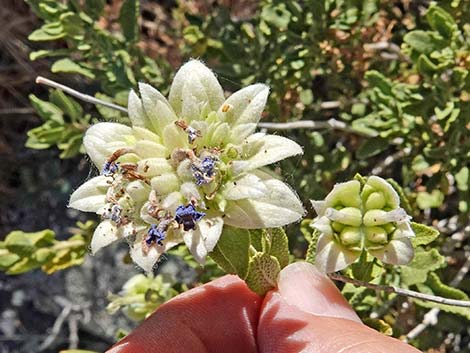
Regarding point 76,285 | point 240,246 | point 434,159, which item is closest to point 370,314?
point 434,159

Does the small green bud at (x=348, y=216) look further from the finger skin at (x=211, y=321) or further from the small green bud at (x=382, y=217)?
the finger skin at (x=211, y=321)

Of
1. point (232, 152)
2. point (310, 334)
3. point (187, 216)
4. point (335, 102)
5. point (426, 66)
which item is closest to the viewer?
point (187, 216)

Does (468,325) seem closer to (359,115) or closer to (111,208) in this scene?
(359,115)

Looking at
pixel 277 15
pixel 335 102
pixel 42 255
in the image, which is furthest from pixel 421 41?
pixel 42 255

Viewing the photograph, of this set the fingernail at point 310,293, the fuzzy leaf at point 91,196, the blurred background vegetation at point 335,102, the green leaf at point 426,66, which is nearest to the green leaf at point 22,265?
the blurred background vegetation at point 335,102

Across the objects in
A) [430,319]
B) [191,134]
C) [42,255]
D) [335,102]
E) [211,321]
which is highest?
[191,134]

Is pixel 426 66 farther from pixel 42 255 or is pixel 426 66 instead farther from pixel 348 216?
pixel 42 255
